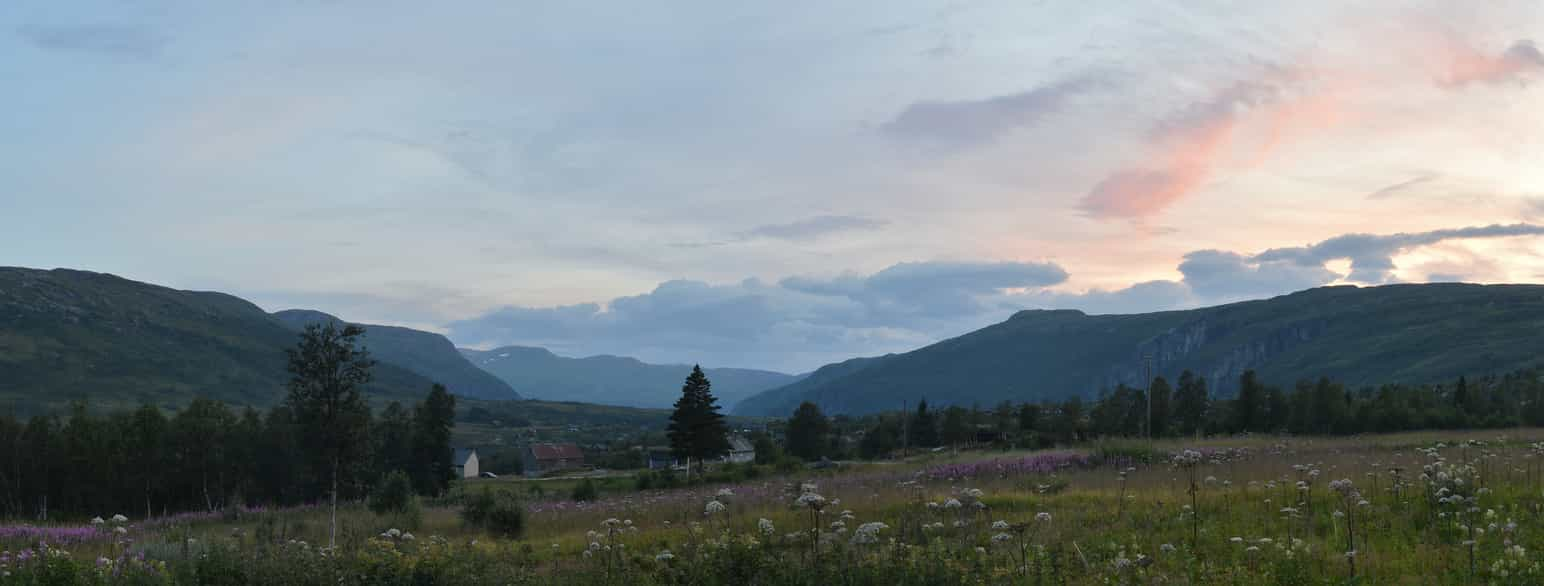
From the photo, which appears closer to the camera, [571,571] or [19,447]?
[571,571]

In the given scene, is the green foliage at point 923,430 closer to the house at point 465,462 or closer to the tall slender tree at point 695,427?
the tall slender tree at point 695,427

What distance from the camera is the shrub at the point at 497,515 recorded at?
24.1 m

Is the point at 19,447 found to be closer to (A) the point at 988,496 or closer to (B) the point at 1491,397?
(A) the point at 988,496

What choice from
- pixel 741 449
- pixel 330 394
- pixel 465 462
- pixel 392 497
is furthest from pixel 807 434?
pixel 330 394

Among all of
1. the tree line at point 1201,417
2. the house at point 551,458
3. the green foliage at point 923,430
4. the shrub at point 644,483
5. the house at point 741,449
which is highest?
the tree line at point 1201,417

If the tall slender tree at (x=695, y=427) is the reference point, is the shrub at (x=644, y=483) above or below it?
below

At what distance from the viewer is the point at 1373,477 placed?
685 inches

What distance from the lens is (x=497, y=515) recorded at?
80.1ft

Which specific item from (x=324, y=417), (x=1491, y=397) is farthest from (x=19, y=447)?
(x=1491, y=397)

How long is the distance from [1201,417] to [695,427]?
38471 mm

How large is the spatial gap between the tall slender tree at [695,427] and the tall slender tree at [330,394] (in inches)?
1478

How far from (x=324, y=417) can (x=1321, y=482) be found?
23316 mm

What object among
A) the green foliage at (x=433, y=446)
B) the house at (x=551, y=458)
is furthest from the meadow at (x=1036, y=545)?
the house at (x=551, y=458)

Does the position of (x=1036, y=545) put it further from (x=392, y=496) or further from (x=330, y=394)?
(x=392, y=496)
